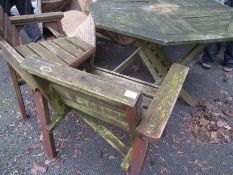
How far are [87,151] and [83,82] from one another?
4.47 feet

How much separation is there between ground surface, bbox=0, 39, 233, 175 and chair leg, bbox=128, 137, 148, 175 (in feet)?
2.33

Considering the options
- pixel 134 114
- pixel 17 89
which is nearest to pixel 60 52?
pixel 17 89

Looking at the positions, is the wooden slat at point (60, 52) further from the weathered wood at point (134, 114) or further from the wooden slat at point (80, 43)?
the weathered wood at point (134, 114)

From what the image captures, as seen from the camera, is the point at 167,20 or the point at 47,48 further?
the point at 167,20

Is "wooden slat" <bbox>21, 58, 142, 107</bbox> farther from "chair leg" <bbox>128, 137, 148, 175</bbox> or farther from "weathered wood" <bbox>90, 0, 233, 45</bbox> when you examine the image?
"weathered wood" <bbox>90, 0, 233, 45</bbox>

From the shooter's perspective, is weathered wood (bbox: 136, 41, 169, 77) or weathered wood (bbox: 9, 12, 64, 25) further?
weathered wood (bbox: 136, 41, 169, 77)

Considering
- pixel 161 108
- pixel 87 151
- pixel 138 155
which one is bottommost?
pixel 87 151

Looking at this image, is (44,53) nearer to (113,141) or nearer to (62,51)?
(62,51)

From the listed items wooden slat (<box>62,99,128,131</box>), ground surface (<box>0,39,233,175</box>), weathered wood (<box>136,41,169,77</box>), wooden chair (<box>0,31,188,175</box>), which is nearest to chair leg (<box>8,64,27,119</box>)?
ground surface (<box>0,39,233,175</box>)

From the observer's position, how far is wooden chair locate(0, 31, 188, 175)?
4.18ft

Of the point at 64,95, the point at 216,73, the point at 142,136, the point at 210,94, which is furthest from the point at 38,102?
the point at 216,73

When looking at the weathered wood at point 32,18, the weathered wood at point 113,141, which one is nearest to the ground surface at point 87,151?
the weathered wood at point 113,141

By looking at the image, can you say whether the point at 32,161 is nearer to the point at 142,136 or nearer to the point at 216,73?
the point at 142,136

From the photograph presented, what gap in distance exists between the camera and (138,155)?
62.6 inches
